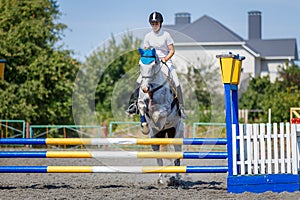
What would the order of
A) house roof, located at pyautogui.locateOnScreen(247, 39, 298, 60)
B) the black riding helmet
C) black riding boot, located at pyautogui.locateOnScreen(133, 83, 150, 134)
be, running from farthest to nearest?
house roof, located at pyautogui.locateOnScreen(247, 39, 298, 60), black riding boot, located at pyautogui.locateOnScreen(133, 83, 150, 134), the black riding helmet

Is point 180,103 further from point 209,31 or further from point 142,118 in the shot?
point 209,31

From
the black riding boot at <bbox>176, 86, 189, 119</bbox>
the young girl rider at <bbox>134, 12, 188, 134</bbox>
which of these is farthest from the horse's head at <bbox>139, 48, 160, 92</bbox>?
the black riding boot at <bbox>176, 86, 189, 119</bbox>

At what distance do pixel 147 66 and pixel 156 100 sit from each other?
0.57m

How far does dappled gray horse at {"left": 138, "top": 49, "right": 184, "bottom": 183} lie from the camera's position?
718cm

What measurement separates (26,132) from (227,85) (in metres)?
14.1

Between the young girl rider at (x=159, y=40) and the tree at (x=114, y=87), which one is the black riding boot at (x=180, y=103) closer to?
the young girl rider at (x=159, y=40)

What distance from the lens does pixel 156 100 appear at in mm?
7480

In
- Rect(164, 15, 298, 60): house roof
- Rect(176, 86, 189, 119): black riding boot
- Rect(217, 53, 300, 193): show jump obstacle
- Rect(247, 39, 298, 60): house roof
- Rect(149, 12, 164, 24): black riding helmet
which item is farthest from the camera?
Rect(247, 39, 298, 60): house roof

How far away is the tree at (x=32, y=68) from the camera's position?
70.2 feet

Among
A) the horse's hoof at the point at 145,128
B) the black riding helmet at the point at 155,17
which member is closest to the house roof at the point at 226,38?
the horse's hoof at the point at 145,128

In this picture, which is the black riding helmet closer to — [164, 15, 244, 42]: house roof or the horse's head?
the horse's head

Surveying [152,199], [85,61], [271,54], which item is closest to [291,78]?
[271,54]

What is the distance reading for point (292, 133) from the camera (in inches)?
278

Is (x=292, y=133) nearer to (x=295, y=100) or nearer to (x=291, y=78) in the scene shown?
(x=295, y=100)
